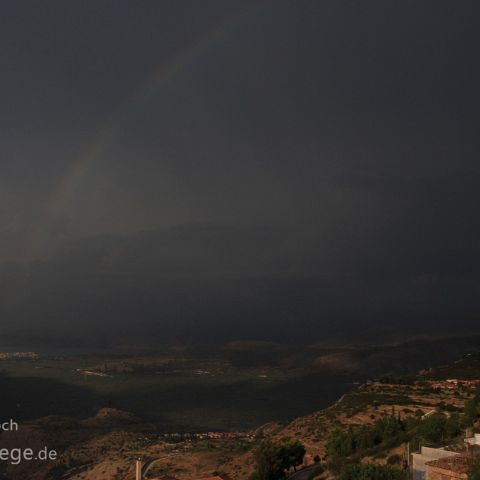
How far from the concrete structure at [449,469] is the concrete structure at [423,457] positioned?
2.92 metres

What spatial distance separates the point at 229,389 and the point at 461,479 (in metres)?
151

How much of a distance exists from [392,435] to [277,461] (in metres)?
7.16

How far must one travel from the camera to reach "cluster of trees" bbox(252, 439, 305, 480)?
3541cm

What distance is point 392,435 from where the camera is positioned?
116 ft

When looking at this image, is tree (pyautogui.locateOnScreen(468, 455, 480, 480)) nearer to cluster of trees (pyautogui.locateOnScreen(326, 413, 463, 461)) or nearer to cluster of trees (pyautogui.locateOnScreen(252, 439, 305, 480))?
cluster of trees (pyautogui.locateOnScreen(326, 413, 463, 461))

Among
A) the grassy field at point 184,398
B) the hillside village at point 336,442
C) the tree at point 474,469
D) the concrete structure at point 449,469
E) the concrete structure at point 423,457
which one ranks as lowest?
the grassy field at point 184,398

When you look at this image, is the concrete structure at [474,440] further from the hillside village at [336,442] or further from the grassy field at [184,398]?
the grassy field at [184,398]

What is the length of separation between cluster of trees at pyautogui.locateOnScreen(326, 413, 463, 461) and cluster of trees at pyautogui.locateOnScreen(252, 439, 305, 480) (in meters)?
2.16

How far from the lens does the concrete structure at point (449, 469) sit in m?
20.5

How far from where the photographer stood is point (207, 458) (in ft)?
163

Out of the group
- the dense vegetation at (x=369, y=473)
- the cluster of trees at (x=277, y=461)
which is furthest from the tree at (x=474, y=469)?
the cluster of trees at (x=277, y=461)

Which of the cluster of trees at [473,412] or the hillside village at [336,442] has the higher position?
the cluster of trees at [473,412]

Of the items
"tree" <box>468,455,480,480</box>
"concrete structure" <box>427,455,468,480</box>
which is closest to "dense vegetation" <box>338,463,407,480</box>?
"concrete structure" <box>427,455,468,480</box>

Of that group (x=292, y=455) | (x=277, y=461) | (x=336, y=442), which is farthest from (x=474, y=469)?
(x=292, y=455)
